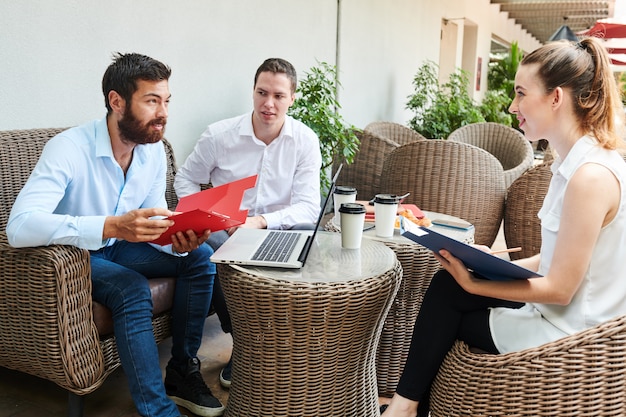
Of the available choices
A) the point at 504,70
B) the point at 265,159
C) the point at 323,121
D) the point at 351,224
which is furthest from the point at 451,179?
the point at 504,70

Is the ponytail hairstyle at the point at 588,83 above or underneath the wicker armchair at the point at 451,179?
above

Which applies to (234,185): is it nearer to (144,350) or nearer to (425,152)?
(144,350)

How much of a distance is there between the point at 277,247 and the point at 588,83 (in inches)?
37.5

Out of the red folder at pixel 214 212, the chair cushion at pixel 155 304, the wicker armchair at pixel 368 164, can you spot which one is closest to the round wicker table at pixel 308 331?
the red folder at pixel 214 212

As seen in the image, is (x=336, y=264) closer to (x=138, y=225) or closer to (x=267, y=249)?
(x=267, y=249)

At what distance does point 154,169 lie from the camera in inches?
83.2

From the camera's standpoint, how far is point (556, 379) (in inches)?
46.9

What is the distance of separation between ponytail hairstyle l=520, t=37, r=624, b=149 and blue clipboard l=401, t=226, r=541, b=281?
39 cm

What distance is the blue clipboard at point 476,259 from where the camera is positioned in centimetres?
128

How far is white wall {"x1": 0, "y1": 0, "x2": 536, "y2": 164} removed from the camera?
85.9 inches

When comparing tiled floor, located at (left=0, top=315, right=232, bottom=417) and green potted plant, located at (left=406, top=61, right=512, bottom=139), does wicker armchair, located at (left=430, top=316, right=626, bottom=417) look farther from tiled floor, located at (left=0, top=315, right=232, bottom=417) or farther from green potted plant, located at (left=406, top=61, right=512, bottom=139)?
green potted plant, located at (left=406, top=61, right=512, bottom=139)

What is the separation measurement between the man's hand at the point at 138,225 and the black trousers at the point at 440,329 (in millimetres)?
763

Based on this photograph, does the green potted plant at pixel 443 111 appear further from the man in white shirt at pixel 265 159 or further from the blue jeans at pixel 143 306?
the blue jeans at pixel 143 306

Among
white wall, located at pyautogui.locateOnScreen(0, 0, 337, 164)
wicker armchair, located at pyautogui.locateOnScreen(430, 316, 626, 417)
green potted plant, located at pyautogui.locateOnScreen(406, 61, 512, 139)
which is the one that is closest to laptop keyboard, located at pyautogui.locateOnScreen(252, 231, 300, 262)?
wicker armchair, located at pyautogui.locateOnScreen(430, 316, 626, 417)
